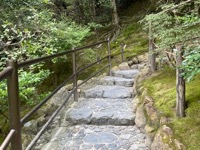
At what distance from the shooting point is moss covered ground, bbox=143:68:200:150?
7.50ft

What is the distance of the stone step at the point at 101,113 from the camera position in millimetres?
3326

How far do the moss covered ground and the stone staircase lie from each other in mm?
407

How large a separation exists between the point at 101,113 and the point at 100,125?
0.20 metres

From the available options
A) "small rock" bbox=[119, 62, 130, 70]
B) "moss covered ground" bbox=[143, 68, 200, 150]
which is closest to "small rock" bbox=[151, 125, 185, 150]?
"moss covered ground" bbox=[143, 68, 200, 150]

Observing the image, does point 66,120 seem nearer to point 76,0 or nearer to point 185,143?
point 185,143

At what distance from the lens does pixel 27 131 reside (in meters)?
3.76

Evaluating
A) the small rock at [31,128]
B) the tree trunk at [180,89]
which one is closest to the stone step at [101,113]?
the small rock at [31,128]

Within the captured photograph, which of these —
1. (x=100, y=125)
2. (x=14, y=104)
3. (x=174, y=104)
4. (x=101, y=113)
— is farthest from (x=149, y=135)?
(x=14, y=104)

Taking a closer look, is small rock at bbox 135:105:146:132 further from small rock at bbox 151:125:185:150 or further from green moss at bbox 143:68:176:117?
small rock at bbox 151:125:185:150

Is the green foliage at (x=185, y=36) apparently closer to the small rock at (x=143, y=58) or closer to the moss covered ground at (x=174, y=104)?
the moss covered ground at (x=174, y=104)

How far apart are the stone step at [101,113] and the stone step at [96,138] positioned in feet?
0.31

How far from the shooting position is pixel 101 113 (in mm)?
3473

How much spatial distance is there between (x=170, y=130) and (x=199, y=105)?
476 millimetres

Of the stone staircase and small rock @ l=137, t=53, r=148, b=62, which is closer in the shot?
the stone staircase
